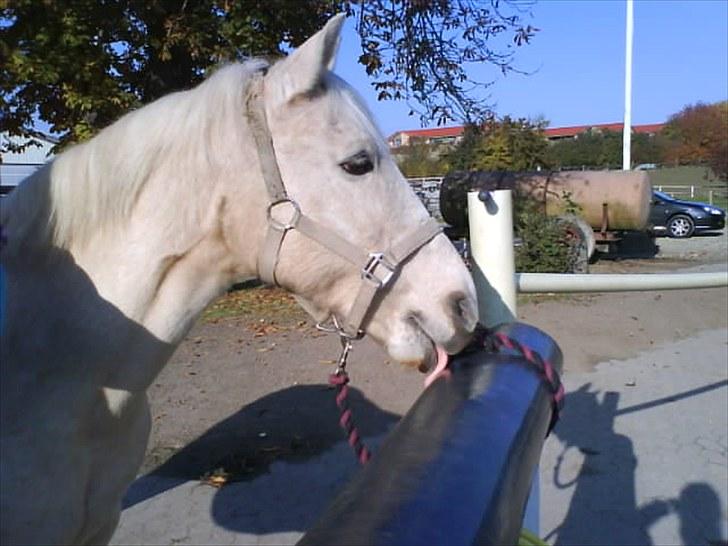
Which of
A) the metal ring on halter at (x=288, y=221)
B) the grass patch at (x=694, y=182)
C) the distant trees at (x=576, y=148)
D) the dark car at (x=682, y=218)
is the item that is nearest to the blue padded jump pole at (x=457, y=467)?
the metal ring on halter at (x=288, y=221)

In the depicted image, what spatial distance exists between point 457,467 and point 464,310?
74 cm

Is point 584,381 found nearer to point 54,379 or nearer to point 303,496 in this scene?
point 303,496

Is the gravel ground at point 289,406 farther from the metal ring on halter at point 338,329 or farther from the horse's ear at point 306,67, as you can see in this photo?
the horse's ear at point 306,67

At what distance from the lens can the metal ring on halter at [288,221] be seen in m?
1.82

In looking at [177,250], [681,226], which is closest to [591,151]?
[681,226]

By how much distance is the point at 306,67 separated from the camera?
1.82 meters

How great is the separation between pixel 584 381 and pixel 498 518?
5.89 m

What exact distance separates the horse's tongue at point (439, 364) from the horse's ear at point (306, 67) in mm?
782

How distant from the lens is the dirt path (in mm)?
5015

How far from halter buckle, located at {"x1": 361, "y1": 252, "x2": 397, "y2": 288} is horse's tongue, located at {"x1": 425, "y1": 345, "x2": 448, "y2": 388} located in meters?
0.23

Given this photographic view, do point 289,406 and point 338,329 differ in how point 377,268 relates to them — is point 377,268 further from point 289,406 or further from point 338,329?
point 289,406

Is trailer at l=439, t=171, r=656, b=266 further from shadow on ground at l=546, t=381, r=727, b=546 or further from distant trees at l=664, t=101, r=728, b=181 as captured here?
distant trees at l=664, t=101, r=728, b=181

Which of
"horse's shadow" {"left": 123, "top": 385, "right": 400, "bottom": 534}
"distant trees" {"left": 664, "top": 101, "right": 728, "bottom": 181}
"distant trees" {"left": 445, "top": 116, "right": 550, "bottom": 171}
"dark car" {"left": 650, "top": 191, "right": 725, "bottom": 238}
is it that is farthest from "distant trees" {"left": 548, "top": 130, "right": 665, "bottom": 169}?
"horse's shadow" {"left": 123, "top": 385, "right": 400, "bottom": 534}

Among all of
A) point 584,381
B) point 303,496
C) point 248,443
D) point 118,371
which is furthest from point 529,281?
point 584,381
